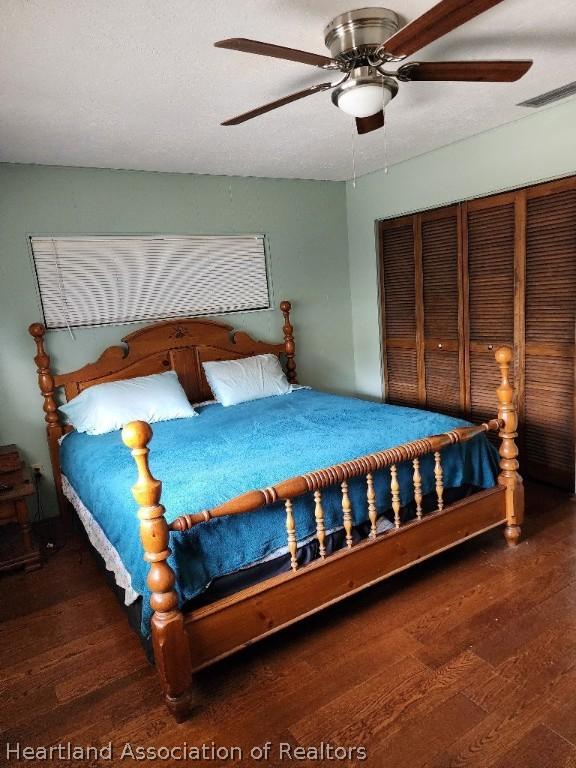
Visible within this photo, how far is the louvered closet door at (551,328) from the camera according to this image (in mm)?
2883

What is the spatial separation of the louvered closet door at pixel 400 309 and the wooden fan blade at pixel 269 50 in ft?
7.76

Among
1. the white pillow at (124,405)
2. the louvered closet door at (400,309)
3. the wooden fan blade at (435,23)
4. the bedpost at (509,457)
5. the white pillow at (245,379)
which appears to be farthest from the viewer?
the louvered closet door at (400,309)

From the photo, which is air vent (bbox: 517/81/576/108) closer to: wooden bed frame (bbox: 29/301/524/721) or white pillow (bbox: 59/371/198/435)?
wooden bed frame (bbox: 29/301/524/721)

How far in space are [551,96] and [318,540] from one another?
254 centimetres

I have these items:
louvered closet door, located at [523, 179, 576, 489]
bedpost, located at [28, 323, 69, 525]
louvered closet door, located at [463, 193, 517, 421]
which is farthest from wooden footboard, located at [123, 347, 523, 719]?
bedpost, located at [28, 323, 69, 525]

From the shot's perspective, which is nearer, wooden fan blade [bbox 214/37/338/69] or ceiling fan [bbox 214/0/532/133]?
wooden fan blade [bbox 214/37/338/69]

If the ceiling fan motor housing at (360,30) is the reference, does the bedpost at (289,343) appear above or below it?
below

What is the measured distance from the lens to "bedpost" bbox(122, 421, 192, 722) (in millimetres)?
1582

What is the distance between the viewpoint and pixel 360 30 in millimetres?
1708

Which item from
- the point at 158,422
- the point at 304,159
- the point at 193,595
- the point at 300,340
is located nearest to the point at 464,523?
the point at 193,595

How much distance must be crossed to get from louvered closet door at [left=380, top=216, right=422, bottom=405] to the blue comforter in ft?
3.46

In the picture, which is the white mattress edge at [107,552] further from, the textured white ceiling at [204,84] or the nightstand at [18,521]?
the textured white ceiling at [204,84]

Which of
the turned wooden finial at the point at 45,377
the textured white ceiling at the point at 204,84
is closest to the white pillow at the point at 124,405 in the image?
the turned wooden finial at the point at 45,377

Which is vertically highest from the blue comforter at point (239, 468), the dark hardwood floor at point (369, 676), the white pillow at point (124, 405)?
the white pillow at point (124, 405)
